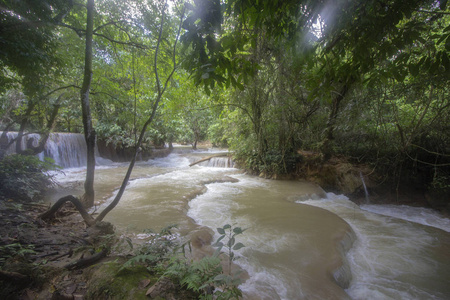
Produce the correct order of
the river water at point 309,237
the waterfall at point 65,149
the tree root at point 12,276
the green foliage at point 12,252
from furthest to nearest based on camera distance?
the waterfall at point 65,149, the river water at point 309,237, the green foliage at point 12,252, the tree root at point 12,276

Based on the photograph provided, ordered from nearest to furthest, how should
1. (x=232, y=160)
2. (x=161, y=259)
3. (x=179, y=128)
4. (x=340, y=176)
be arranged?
1. (x=161, y=259)
2. (x=340, y=176)
3. (x=232, y=160)
4. (x=179, y=128)

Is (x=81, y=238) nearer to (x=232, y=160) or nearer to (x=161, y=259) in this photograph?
(x=161, y=259)

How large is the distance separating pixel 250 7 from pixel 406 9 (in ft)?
4.68

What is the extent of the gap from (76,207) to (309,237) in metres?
4.08

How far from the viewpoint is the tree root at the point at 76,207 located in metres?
2.84

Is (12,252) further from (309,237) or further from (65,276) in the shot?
(309,237)

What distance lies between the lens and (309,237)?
3.57m

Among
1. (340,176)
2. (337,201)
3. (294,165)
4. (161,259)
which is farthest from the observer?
(294,165)

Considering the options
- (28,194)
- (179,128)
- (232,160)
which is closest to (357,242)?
(28,194)

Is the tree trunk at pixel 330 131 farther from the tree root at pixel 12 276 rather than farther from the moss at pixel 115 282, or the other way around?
the tree root at pixel 12 276

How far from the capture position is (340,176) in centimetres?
731

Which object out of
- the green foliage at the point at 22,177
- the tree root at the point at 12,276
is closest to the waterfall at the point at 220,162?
the green foliage at the point at 22,177

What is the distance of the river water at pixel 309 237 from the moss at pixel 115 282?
115 centimetres

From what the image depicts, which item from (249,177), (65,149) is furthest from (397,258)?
(65,149)
